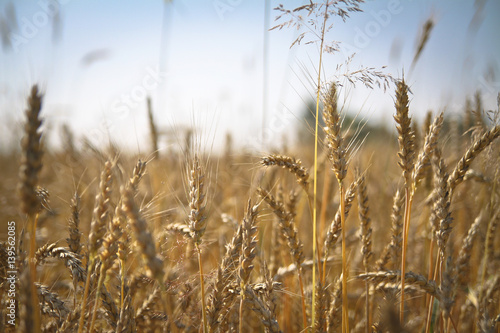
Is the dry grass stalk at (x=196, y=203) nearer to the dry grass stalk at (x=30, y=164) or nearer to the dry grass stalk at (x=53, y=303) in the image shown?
the dry grass stalk at (x=30, y=164)

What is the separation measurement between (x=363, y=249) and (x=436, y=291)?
36 centimetres

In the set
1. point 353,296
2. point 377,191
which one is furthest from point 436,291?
point 377,191

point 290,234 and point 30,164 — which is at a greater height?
point 30,164

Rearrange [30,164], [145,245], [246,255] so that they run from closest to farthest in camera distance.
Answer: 1. [145,245]
2. [30,164]
3. [246,255]

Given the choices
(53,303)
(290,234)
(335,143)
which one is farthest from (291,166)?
(53,303)

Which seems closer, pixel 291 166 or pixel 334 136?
pixel 334 136

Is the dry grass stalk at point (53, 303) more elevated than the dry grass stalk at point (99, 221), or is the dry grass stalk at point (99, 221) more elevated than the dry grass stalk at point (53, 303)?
the dry grass stalk at point (99, 221)

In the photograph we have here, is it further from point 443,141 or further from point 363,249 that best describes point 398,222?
point 443,141

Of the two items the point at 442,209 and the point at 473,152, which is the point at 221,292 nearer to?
the point at 442,209

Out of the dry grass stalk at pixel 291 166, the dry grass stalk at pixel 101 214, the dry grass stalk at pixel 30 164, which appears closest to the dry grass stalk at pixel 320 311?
the dry grass stalk at pixel 291 166

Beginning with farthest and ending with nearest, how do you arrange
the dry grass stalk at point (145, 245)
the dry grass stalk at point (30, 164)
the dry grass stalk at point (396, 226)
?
the dry grass stalk at point (396, 226) → the dry grass stalk at point (30, 164) → the dry grass stalk at point (145, 245)

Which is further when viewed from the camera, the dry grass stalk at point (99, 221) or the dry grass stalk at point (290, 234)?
the dry grass stalk at point (290, 234)

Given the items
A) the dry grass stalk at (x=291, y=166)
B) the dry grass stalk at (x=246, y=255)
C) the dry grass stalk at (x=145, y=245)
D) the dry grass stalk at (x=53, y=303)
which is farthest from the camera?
the dry grass stalk at (x=291, y=166)

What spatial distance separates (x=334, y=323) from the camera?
1.48 m
